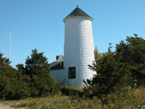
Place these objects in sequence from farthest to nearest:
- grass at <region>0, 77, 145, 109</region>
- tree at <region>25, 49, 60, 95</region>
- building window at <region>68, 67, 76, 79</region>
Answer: building window at <region>68, 67, 76, 79</region> → tree at <region>25, 49, 60, 95</region> → grass at <region>0, 77, 145, 109</region>

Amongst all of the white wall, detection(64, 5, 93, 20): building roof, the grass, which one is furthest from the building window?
the grass

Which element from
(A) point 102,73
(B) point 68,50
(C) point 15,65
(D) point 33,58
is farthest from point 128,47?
(C) point 15,65

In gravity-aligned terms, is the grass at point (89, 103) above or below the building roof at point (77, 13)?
below

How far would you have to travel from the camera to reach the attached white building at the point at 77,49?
20.9 meters

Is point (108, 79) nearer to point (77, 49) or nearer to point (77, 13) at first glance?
point (77, 49)

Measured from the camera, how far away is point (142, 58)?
63.2ft

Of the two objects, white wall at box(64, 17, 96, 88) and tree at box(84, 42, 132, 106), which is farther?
white wall at box(64, 17, 96, 88)

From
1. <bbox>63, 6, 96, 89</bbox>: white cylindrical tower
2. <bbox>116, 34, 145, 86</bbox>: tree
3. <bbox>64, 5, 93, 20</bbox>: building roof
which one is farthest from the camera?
<bbox>64, 5, 93, 20</bbox>: building roof

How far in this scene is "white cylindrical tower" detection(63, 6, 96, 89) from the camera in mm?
20875

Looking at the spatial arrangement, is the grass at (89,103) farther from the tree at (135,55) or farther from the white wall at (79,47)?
the white wall at (79,47)

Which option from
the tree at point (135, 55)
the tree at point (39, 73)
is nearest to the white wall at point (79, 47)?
the tree at point (135, 55)

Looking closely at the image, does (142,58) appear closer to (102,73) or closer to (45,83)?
(102,73)

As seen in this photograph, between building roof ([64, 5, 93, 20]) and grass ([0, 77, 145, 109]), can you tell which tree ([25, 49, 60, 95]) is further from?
building roof ([64, 5, 93, 20])

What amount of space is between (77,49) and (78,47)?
0.89ft
